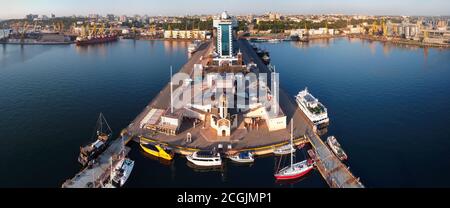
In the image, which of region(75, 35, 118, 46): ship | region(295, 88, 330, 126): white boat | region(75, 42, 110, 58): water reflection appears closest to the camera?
region(295, 88, 330, 126): white boat

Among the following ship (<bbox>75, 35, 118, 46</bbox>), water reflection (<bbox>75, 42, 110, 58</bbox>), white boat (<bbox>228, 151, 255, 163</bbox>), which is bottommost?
white boat (<bbox>228, 151, 255, 163</bbox>)

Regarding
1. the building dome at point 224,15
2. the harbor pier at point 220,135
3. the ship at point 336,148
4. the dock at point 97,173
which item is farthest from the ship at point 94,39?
the ship at point 336,148

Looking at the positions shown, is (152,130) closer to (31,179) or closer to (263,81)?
(31,179)

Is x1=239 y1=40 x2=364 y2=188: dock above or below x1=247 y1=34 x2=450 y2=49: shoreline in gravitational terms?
below

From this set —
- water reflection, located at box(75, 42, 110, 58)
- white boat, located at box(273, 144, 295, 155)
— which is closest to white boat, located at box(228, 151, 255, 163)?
white boat, located at box(273, 144, 295, 155)

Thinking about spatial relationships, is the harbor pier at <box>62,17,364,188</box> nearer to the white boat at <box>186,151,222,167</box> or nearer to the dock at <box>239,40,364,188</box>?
the dock at <box>239,40,364,188</box>

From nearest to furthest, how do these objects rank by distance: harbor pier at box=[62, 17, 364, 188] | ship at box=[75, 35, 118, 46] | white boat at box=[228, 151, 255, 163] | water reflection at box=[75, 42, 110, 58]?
harbor pier at box=[62, 17, 364, 188]
white boat at box=[228, 151, 255, 163]
water reflection at box=[75, 42, 110, 58]
ship at box=[75, 35, 118, 46]
